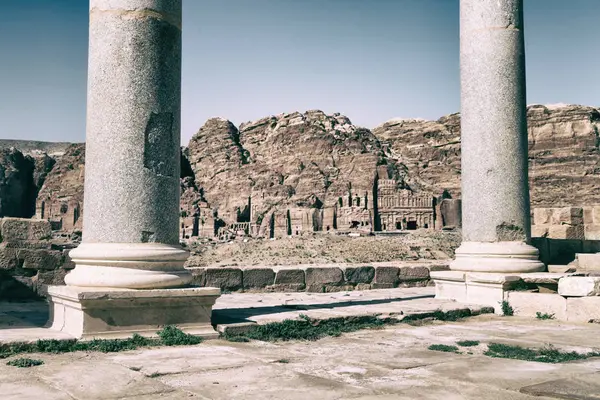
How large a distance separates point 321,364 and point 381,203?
312 ft

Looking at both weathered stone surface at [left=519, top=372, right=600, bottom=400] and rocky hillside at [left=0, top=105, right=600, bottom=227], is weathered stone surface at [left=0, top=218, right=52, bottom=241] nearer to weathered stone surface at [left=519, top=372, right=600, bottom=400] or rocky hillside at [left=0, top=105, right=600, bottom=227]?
weathered stone surface at [left=519, top=372, right=600, bottom=400]

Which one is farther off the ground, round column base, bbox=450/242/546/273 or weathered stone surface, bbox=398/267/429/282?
round column base, bbox=450/242/546/273

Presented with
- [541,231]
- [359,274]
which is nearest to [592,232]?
[541,231]

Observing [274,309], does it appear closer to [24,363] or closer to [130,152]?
[130,152]

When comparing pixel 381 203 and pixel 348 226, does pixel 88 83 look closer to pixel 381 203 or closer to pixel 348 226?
pixel 348 226

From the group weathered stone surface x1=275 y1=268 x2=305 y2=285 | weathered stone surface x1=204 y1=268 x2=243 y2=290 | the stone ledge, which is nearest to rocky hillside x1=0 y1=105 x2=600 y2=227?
weathered stone surface x1=275 y1=268 x2=305 y2=285

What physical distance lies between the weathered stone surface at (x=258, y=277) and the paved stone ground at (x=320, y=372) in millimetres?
4483

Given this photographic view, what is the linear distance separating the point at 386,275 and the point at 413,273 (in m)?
0.73

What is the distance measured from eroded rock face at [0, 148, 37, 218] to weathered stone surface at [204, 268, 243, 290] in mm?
102414

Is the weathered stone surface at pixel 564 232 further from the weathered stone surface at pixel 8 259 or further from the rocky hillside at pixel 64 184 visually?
the rocky hillside at pixel 64 184

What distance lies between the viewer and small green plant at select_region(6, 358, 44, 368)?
16.2 feet

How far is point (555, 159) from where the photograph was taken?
10338 cm

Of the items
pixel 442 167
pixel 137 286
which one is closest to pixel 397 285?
pixel 137 286

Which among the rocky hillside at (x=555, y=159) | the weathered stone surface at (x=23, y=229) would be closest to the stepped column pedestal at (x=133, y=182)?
the weathered stone surface at (x=23, y=229)
